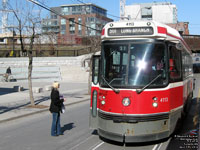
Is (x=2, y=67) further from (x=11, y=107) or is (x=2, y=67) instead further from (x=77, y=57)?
(x=11, y=107)

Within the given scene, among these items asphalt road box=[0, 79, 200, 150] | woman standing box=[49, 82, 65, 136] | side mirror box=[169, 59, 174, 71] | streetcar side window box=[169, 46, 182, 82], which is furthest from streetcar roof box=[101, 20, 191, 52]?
asphalt road box=[0, 79, 200, 150]

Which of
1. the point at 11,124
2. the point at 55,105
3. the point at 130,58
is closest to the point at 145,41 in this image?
the point at 130,58

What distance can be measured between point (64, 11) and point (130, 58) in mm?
106864

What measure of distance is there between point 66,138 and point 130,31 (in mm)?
3733

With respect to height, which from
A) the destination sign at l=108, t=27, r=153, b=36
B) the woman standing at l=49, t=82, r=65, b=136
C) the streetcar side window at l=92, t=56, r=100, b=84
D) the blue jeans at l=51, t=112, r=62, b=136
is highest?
the destination sign at l=108, t=27, r=153, b=36

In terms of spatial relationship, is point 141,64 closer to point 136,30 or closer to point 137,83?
point 137,83

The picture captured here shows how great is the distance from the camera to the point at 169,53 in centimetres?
725

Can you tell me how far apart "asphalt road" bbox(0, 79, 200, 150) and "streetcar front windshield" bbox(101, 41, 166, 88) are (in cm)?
168

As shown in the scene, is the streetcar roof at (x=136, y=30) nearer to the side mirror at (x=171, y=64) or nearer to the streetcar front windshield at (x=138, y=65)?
the streetcar front windshield at (x=138, y=65)

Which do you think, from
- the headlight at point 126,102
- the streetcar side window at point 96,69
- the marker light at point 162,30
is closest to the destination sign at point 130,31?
the marker light at point 162,30

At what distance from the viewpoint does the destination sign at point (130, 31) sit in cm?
712

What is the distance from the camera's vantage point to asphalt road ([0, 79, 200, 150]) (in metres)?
7.38

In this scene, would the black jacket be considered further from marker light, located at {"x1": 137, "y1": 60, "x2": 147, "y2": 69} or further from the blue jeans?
marker light, located at {"x1": 137, "y1": 60, "x2": 147, "y2": 69}

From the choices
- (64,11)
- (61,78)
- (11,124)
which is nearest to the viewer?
(11,124)
